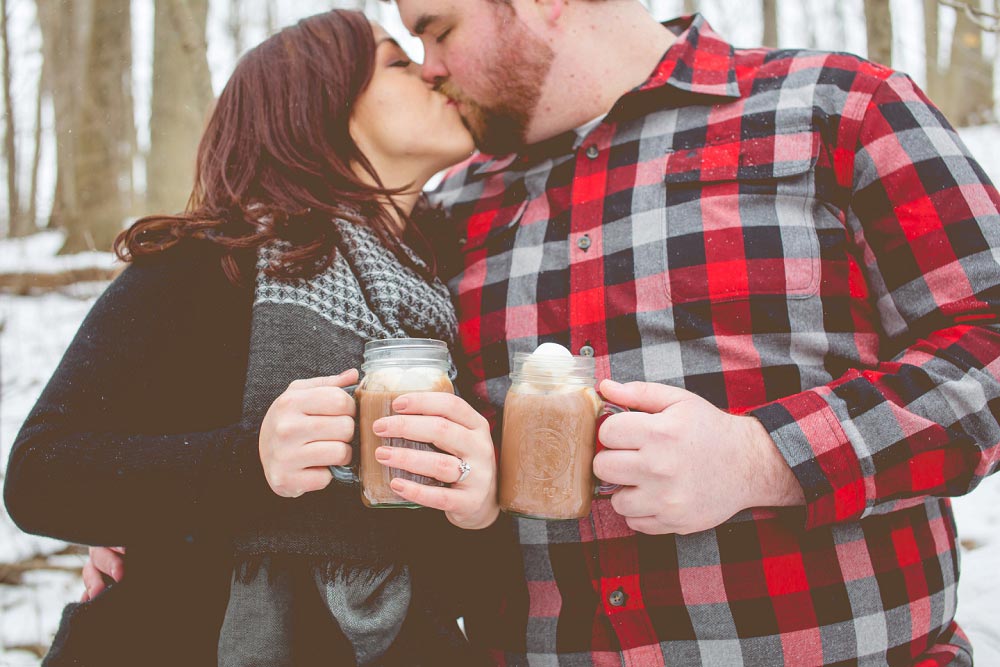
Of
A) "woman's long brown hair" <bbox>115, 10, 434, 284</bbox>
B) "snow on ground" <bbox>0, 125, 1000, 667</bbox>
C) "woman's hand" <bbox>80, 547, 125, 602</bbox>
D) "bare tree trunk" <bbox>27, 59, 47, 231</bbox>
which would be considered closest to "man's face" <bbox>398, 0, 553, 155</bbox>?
"woman's long brown hair" <bbox>115, 10, 434, 284</bbox>

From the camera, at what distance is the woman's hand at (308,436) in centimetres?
121

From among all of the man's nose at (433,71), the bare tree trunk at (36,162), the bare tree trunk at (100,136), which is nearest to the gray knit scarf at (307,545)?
the man's nose at (433,71)

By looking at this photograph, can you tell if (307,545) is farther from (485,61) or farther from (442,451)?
(485,61)

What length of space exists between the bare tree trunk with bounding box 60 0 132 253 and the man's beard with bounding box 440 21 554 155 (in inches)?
220

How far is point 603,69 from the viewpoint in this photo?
214 centimetres

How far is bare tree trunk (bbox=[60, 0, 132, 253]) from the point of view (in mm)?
6645

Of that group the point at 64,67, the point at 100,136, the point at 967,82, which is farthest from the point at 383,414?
the point at 967,82

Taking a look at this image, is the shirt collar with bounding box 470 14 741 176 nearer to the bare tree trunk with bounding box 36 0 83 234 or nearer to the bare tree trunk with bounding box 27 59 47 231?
the bare tree trunk with bounding box 36 0 83 234

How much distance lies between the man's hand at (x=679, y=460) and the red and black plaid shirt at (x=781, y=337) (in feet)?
0.27

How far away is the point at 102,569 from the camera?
1820mm

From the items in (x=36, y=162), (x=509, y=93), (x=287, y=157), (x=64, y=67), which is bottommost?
(x=36, y=162)

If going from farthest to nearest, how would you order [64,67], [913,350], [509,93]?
[64,67] < [509,93] < [913,350]

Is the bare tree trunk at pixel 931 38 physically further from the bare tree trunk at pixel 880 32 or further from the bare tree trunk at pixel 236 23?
the bare tree trunk at pixel 236 23

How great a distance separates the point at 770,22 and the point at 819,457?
3.90m
